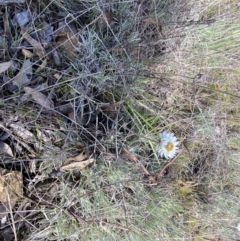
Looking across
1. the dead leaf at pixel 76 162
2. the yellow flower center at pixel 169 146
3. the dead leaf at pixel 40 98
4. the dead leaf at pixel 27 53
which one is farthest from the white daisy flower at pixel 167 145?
the dead leaf at pixel 27 53

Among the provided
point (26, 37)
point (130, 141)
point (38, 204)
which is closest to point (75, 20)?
point (26, 37)

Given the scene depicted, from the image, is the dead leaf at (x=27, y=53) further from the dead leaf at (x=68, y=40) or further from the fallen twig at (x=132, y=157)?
the fallen twig at (x=132, y=157)

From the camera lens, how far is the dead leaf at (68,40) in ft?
3.79

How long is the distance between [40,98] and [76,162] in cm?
23

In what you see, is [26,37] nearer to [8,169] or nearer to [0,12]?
[0,12]

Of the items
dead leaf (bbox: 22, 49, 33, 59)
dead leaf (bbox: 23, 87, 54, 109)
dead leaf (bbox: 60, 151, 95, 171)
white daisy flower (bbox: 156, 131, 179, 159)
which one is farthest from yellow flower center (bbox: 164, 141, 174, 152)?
dead leaf (bbox: 22, 49, 33, 59)

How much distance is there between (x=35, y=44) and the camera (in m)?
1.13

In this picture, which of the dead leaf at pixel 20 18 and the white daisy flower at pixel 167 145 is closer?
the dead leaf at pixel 20 18

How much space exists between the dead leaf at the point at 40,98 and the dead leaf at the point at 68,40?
15 centimetres

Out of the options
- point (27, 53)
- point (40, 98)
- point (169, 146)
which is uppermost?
point (27, 53)

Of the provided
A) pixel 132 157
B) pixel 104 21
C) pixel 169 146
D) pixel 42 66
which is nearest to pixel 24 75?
pixel 42 66

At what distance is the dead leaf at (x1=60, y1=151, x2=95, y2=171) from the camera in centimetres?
117

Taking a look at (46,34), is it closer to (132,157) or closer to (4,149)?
(4,149)

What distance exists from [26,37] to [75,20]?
0.16 meters
